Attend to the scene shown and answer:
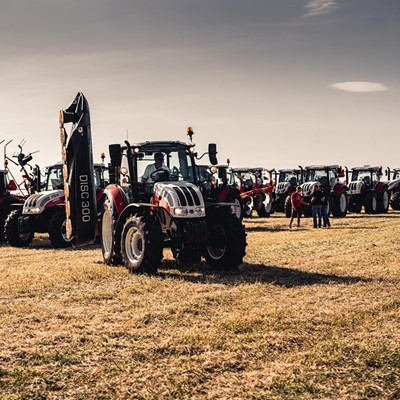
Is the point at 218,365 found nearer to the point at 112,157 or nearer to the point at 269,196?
the point at 112,157

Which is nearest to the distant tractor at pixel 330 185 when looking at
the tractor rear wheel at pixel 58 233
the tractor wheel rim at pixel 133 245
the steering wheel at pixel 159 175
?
the tractor rear wheel at pixel 58 233

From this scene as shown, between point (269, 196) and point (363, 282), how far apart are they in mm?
16450

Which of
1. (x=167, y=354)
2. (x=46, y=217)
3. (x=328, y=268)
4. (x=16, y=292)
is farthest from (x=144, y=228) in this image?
(x=46, y=217)

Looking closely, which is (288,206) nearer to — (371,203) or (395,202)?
(371,203)

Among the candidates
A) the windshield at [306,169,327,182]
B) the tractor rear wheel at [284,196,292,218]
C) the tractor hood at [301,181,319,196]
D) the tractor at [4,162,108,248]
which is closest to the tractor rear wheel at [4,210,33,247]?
the tractor at [4,162,108,248]

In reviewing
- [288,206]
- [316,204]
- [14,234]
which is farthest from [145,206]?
[288,206]

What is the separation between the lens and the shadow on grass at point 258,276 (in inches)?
338

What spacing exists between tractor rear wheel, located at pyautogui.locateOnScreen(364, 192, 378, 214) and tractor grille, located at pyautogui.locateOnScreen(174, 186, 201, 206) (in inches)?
702

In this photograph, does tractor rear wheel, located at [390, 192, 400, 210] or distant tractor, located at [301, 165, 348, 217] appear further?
tractor rear wheel, located at [390, 192, 400, 210]

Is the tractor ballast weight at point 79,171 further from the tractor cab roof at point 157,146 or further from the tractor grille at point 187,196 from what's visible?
the tractor grille at point 187,196

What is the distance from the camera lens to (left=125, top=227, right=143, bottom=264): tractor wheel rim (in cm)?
956

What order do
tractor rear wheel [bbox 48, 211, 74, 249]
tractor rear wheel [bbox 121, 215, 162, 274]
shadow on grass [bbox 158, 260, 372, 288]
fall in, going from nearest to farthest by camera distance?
1. shadow on grass [bbox 158, 260, 372, 288]
2. tractor rear wheel [bbox 121, 215, 162, 274]
3. tractor rear wheel [bbox 48, 211, 74, 249]

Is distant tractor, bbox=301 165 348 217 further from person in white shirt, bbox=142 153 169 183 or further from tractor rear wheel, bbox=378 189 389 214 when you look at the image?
person in white shirt, bbox=142 153 169 183

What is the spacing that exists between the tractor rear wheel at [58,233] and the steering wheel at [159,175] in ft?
15.6
